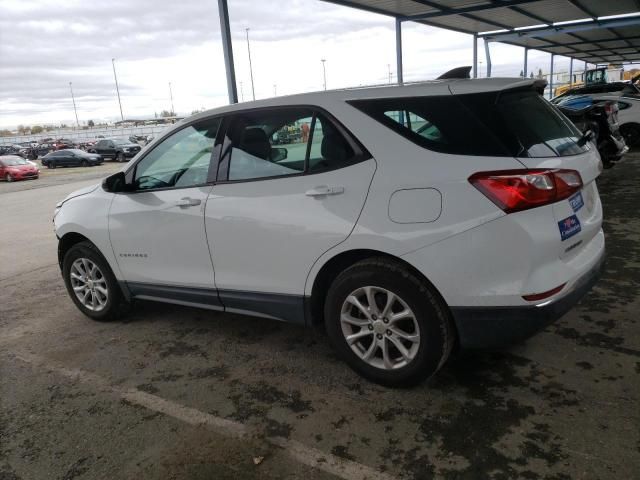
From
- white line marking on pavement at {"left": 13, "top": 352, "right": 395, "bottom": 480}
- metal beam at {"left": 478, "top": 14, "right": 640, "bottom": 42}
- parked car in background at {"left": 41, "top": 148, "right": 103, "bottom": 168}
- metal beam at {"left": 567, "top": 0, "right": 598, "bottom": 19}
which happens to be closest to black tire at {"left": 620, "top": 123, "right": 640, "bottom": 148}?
metal beam at {"left": 567, "top": 0, "right": 598, "bottom": 19}

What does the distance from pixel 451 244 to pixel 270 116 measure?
1520 millimetres

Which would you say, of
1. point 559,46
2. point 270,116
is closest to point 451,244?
point 270,116

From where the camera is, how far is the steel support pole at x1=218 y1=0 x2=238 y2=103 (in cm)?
827

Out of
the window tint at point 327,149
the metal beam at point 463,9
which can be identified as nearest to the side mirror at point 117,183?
the window tint at point 327,149

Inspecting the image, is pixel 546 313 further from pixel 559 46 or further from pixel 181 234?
pixel 559 46

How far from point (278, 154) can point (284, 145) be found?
69 mm

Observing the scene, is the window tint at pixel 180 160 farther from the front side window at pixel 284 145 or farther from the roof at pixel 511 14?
the roof at pixel 511 14

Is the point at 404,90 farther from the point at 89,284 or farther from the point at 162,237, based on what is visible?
the point at 89,284

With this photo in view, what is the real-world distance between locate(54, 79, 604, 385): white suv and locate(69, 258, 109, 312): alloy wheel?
0.85 metres

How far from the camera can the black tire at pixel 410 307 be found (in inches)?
109

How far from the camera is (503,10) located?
1555 centimetres

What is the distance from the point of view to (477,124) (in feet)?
8.79

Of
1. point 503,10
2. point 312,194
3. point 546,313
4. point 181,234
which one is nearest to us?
point 546,313

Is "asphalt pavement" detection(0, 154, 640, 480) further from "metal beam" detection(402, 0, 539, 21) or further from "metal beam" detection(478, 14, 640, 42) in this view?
"metal beam" detection(478, 14, 640, 42)
